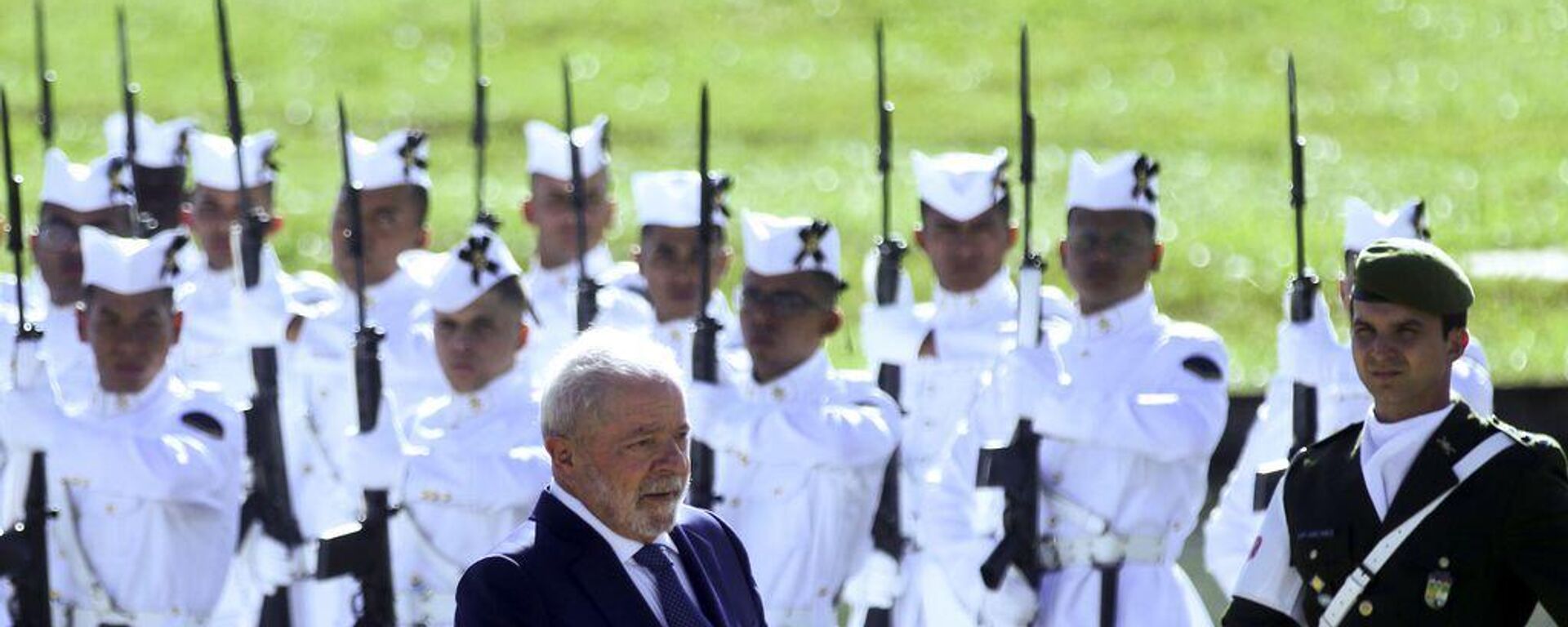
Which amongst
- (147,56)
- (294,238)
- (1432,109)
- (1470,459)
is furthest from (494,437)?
(147,56)

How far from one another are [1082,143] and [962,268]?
49.5 ft

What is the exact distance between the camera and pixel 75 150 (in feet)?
81.4

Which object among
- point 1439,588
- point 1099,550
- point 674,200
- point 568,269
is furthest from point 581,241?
point 1439,588

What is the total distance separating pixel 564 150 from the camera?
11.7m

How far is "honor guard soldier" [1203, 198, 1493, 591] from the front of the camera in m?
9.27

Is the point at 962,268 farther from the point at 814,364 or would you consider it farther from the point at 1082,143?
the point at 1082,143

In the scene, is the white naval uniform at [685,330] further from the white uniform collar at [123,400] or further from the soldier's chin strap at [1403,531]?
the soldier's chin strap at [1403,531]

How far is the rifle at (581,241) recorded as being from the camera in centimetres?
1038

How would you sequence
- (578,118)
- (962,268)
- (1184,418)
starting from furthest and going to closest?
(578,118), (962,268), (1184,418)

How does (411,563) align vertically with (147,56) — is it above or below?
below

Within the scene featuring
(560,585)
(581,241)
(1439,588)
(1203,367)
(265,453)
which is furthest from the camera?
(581,241)

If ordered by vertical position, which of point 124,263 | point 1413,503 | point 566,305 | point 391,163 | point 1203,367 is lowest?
point 1413,503

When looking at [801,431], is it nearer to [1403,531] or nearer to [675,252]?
[675,252]

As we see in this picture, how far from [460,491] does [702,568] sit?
3.09m
